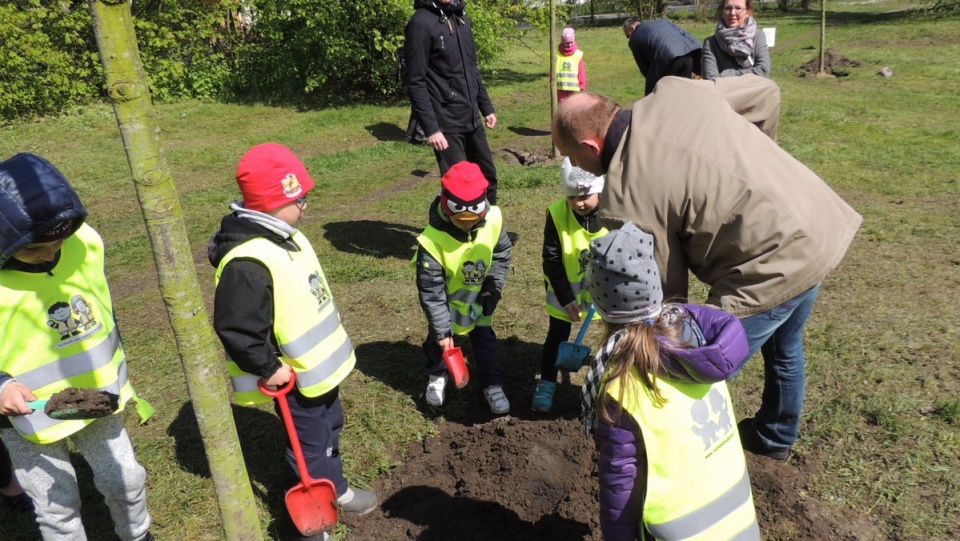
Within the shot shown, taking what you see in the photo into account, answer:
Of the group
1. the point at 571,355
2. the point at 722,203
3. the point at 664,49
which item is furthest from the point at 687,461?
the point at 664,49

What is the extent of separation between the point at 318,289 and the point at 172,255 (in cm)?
85

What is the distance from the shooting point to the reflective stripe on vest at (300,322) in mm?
2625

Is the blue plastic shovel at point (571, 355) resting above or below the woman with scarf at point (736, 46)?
below

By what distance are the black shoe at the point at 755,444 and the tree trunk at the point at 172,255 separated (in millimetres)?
2252

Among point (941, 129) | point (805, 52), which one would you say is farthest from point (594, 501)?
point (805, 52)

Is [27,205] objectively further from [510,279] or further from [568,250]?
[510,279]

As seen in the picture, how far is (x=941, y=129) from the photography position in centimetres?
975

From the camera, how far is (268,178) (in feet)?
8.60

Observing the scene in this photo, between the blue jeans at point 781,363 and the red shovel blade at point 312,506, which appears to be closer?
the blue jeans at point 781,363

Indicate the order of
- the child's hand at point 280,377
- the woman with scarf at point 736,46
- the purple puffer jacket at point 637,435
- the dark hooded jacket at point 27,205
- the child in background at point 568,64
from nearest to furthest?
the purple puffer jacket at point 637,435
the dark hooded jacket at point 27,205
the child's hand at point 280,377
the woman with scarf at point 736,46
the child in background at point 568,64

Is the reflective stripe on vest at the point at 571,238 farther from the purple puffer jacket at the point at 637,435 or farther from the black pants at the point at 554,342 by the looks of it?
the purple puffer jacket at the point at 637,435

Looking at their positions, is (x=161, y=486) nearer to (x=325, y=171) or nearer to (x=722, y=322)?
(x=722, y=322)

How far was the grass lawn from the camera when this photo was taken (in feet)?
10.7

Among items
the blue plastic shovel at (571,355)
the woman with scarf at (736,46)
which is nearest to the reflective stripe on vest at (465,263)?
the blue plastic shovel at (571,355)
